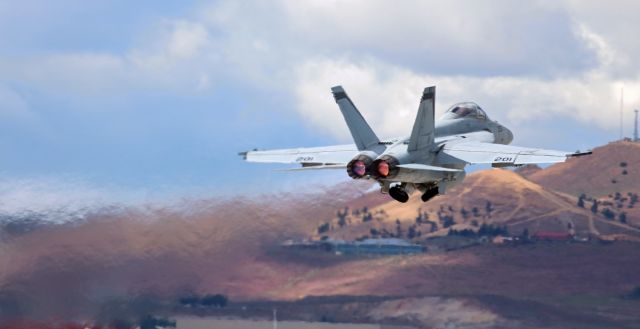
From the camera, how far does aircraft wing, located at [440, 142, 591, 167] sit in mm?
40812

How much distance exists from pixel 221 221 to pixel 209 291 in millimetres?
6928

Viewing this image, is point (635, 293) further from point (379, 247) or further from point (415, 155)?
point (415, 155)

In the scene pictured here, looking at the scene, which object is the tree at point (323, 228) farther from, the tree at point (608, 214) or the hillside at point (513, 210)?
the tree at point (608, 214)

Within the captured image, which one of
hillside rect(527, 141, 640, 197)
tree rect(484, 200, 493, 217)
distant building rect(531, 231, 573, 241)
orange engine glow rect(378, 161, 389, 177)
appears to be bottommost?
orange engine glow rect(378, 161, 389, 177)

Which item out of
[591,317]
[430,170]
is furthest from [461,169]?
[591,317]

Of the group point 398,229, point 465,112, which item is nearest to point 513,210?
point 398,229

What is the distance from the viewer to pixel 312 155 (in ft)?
147

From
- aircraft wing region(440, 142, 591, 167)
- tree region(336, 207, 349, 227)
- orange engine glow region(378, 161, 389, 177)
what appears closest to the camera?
aircraft wing region(440, 142, 591, 167)

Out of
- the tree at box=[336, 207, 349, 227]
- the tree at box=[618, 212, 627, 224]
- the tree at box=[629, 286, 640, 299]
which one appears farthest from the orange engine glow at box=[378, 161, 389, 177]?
the tree at box=[618, 212, 627, 224]

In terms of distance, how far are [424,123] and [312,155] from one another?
384cm

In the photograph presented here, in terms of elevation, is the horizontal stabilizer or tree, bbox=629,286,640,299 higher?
the horizontal stabilizer

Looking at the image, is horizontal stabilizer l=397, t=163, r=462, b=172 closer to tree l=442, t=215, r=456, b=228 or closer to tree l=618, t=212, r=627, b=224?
tree l=442, t=215, r=456, b=228

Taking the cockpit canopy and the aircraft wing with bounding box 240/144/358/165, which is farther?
the cockpit canopy

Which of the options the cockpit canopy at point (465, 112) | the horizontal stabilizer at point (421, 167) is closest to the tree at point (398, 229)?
the cockpit canopy at point (465, 112)
